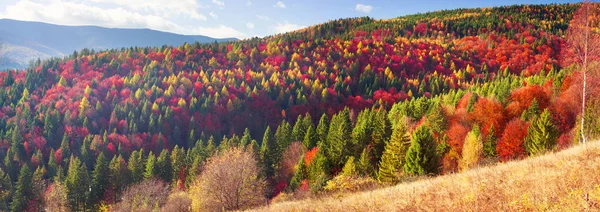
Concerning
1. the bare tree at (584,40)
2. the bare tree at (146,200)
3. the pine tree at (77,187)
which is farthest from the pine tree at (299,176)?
the pine tree at (77,187)

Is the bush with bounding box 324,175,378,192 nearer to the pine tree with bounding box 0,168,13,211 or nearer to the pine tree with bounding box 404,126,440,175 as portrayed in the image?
the pine tree with bounding box 404,126,440,175

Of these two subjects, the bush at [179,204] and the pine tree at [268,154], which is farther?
the pine tree at [268,154]

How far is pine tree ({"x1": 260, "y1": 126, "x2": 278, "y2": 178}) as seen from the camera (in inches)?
2584

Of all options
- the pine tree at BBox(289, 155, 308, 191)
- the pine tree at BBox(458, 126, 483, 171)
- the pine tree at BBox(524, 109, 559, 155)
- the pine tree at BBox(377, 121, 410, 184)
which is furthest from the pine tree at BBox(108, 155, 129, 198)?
the pine tree at BBox(524, 109, 559, 155)

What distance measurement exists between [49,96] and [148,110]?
43.7 metres

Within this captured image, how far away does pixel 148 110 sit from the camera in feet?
389

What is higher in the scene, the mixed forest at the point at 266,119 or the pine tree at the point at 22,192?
the mixed forest at the point at 266,119

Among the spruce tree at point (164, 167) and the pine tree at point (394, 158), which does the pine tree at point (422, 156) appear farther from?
the spruce tree at point (164, 167)

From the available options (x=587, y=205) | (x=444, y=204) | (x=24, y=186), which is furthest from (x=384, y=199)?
(x=24, y=186)

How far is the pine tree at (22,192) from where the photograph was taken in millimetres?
63188

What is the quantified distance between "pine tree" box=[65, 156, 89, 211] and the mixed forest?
263 millimetres

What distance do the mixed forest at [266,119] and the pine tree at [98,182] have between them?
0.29 metres

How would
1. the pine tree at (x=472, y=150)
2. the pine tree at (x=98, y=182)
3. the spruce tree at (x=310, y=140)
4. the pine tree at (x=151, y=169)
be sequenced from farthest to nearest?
the spruce tree at (x=310, y=140) → the pine tree at (x=151, y=169) → the pine tree at (x=98, y=182) → the pine tree at (x=472, y=150)

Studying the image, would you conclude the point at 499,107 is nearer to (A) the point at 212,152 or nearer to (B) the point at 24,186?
(A) the point at 212,152
